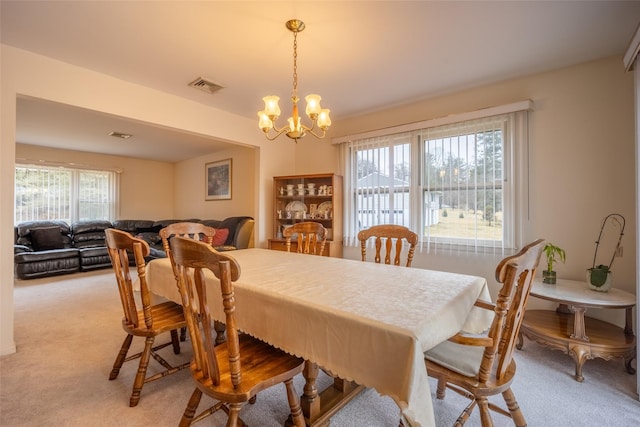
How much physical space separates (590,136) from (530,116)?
0.49m

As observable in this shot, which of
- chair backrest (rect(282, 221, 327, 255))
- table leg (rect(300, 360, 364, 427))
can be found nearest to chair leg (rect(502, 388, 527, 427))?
table leg (rect(300, 360, 364, 427))

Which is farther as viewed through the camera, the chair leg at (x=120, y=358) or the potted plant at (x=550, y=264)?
the potted plant at (x=550, y=264)

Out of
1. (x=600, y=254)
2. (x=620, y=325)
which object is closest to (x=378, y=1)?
(x=600, y=254)

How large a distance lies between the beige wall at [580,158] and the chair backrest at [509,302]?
1.85 m

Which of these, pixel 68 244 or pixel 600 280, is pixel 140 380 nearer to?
pixel 600 280

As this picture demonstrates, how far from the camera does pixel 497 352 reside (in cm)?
113

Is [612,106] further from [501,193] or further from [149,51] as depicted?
[149,51]

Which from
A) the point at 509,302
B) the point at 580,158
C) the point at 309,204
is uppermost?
the point at 580,158

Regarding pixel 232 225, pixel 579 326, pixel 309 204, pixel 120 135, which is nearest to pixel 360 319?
pixel 579 326

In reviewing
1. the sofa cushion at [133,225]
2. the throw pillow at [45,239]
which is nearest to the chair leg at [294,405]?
the throw pillow at [45,239]

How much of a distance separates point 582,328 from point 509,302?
1513 mm

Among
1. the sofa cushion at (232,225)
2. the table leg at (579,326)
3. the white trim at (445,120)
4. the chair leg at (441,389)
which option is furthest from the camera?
the sofa cushion at (232,225)

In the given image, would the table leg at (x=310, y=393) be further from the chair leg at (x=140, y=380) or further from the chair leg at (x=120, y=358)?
the chair leg at (x=120, y=358)

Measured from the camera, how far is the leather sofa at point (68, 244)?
4445 mm
